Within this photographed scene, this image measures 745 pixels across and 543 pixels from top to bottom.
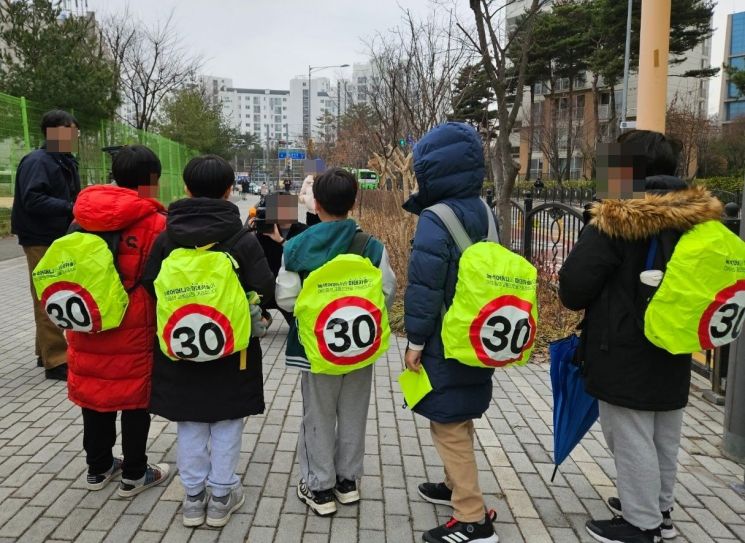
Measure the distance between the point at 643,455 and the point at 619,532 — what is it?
404mm

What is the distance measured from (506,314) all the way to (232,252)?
48.3 inches

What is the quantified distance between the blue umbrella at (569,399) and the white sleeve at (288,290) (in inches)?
50.6

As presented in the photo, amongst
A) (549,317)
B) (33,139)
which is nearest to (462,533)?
(549,317)

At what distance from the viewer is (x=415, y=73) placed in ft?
38.2

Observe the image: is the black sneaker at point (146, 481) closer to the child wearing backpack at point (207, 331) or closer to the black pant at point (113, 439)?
the black pant at point (113, 439)

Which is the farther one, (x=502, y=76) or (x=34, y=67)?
(x=34, y=67)

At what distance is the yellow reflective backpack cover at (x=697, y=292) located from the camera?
2.35 m

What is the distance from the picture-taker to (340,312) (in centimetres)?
255

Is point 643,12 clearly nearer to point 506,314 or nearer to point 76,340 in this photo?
point 506,314

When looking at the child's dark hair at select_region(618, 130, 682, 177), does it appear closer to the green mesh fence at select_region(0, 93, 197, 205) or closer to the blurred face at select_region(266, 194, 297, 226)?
the blurred face at select_region(266, 194, 297, 226)

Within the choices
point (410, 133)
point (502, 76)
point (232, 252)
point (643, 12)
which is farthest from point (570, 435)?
point (410, 133)

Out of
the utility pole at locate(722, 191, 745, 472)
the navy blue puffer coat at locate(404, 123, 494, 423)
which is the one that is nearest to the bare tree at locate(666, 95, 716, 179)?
the utility pole at locate(722, 191, 745, 472)

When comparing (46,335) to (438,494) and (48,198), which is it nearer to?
(48,198)

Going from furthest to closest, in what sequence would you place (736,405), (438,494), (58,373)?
(58,373)
(736,405)
(438,494)
